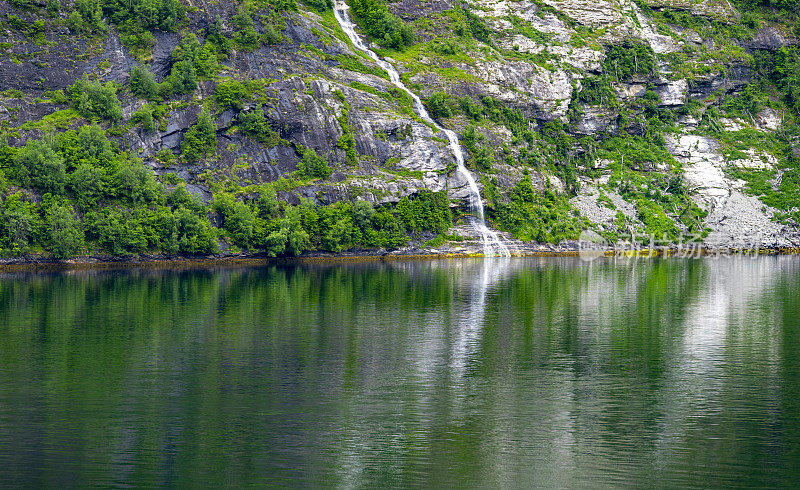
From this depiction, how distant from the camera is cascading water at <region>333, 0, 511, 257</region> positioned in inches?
5802

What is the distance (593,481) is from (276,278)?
77996 millimetres

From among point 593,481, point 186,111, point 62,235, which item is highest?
point 186,111

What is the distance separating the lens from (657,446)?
3306 centimetres

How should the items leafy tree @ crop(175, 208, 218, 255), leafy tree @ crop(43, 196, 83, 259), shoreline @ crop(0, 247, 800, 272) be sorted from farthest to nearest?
1. leafy tree @ crop(175, 208, 218, 255)
2. shoreline @ crop(0, 247, 800, 272)
3. leafy tree @ crop(43, 196, 83, 259)

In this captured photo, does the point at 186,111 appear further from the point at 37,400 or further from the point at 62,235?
the point at 37,400

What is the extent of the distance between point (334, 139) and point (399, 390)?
112 meters

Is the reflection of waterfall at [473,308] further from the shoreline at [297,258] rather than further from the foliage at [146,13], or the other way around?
the foliage at [146,13]

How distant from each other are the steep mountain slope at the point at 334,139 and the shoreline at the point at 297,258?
1896 millimetres

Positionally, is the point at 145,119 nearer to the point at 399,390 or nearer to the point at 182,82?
the point at 182,82

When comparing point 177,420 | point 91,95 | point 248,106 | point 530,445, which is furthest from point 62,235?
Result: point 530,445

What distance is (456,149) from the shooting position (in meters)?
156

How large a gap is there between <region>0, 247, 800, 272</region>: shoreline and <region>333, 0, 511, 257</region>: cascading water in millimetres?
3210

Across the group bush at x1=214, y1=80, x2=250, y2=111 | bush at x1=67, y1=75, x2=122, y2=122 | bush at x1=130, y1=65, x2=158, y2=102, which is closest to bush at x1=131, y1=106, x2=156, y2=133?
bush at x1=67, y1=75, x2=122, y2=122

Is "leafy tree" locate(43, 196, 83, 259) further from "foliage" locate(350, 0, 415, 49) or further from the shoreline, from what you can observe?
"foliage" locate(350, 0, 415, 49)
